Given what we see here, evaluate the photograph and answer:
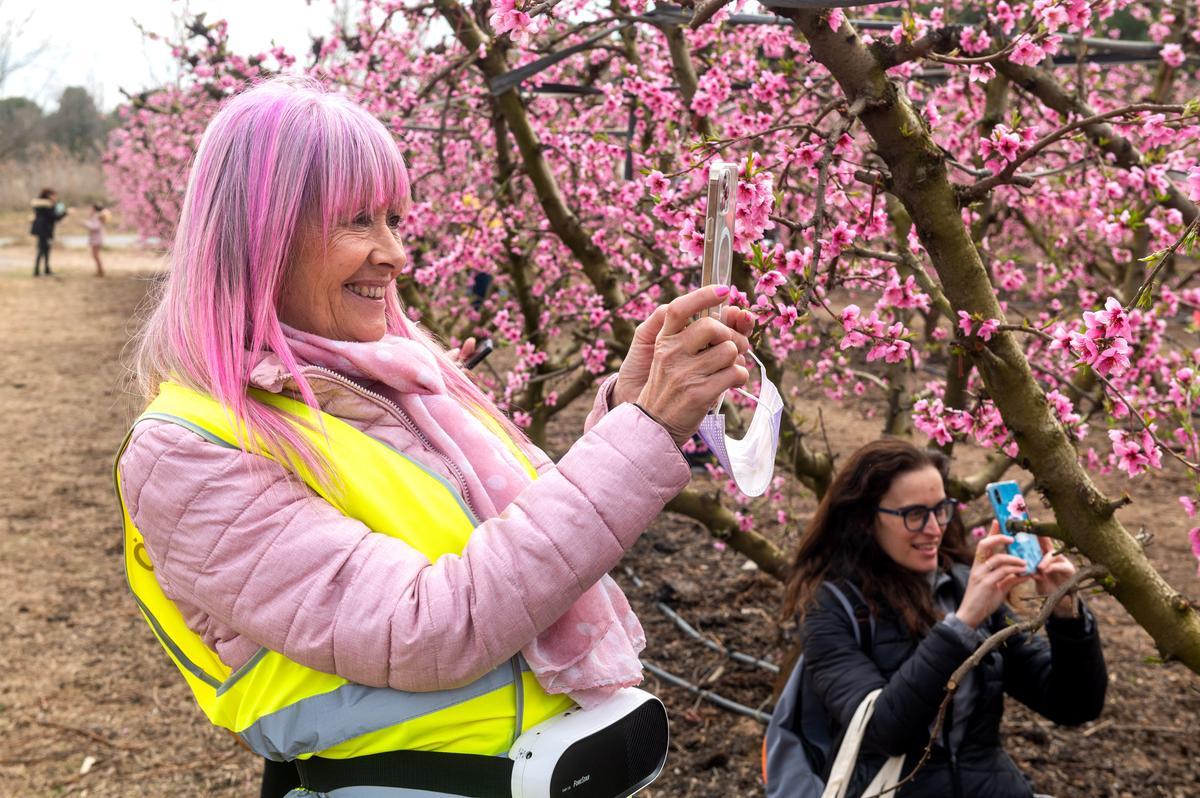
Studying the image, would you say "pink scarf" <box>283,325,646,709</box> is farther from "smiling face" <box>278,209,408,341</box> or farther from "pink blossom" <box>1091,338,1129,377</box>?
"pink blossom" <box>1091,338,1129,377</box>

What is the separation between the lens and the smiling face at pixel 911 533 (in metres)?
2.44

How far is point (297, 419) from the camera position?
124 cm

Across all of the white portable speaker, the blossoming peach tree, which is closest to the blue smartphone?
the blossoming peach tree

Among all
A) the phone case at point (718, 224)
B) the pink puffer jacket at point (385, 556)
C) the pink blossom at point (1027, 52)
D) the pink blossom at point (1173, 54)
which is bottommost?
the pink puffer jacket at point (385, 556)

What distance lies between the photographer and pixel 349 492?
4.03ft

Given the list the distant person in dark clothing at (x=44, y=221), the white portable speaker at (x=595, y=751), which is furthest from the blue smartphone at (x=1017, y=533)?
the distant person in dark clothing at (x=44, y=221)

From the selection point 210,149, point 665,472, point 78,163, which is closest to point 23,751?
point 210,149

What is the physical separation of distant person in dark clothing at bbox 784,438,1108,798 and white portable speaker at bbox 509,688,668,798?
934mm

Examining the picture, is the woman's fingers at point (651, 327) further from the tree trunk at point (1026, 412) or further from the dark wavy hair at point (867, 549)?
the dark wavy hair at point (867, 549)

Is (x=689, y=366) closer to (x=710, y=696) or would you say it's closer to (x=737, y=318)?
(x=737, y=318)

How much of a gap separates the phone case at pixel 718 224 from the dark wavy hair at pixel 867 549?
1.38m

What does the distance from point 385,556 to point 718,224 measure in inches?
21.7

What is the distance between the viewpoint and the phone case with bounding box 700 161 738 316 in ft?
3.94

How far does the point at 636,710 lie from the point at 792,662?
182 centimetres
